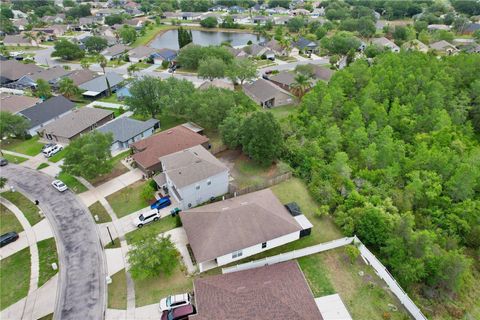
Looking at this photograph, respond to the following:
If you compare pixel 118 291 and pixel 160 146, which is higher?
pixel 160 146

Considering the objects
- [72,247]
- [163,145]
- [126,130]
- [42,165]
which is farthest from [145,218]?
[42,165]

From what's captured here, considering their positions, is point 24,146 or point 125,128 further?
point 24,146

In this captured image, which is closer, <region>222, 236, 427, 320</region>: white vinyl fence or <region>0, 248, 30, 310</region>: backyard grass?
<region>222, 236, 427, 320</region>: white vinyl fence

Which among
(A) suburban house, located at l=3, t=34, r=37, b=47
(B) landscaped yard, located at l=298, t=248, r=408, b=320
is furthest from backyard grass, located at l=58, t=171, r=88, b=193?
(A) suburban house, located at l=3, t=34, r=37, b=47

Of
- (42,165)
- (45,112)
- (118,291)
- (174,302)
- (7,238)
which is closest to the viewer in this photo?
(174,302)

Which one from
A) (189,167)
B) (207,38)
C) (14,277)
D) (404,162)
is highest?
(189,167)

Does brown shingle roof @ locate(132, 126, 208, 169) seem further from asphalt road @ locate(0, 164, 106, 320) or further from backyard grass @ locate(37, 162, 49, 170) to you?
backyard grass @ locate(37, 162, 49, 170)

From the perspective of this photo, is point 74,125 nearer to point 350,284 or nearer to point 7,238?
point 7,238

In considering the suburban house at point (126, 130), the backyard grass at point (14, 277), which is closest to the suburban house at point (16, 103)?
the suburban house at point (126, 130)
